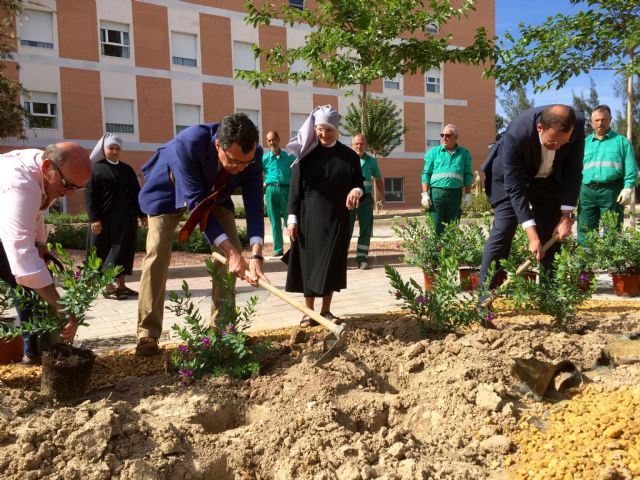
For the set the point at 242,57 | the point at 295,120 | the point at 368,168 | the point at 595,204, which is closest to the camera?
the point at 595,204

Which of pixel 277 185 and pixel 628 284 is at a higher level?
pixel 277 185

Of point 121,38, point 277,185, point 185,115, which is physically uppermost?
point 121,38

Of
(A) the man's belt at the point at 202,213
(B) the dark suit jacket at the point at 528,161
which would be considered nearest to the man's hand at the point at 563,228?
(B) the dark suit jacket at the point at 528,161

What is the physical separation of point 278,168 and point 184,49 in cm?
1763

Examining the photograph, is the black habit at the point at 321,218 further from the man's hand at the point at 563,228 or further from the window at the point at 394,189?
the window at the point at 394,189

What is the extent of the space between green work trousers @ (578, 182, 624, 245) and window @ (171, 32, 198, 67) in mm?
21251

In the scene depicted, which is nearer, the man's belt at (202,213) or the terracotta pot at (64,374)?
the terracotta pot at (64,374)

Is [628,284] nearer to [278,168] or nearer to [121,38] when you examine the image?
[278,168]

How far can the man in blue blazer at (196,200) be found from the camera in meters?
3.63

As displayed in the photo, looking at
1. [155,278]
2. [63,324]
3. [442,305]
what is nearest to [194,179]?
[155,278]

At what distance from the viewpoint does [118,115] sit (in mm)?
23859

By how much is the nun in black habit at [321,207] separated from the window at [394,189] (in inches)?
1048

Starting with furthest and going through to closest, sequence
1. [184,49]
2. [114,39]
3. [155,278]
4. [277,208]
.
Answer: [184,49] < [114,39] < [277,208] < [155,278]

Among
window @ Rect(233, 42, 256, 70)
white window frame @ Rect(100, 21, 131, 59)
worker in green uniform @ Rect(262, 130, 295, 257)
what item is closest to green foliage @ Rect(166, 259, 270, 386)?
worker in green uniform @ Rect(262, 130, 295, 257)
